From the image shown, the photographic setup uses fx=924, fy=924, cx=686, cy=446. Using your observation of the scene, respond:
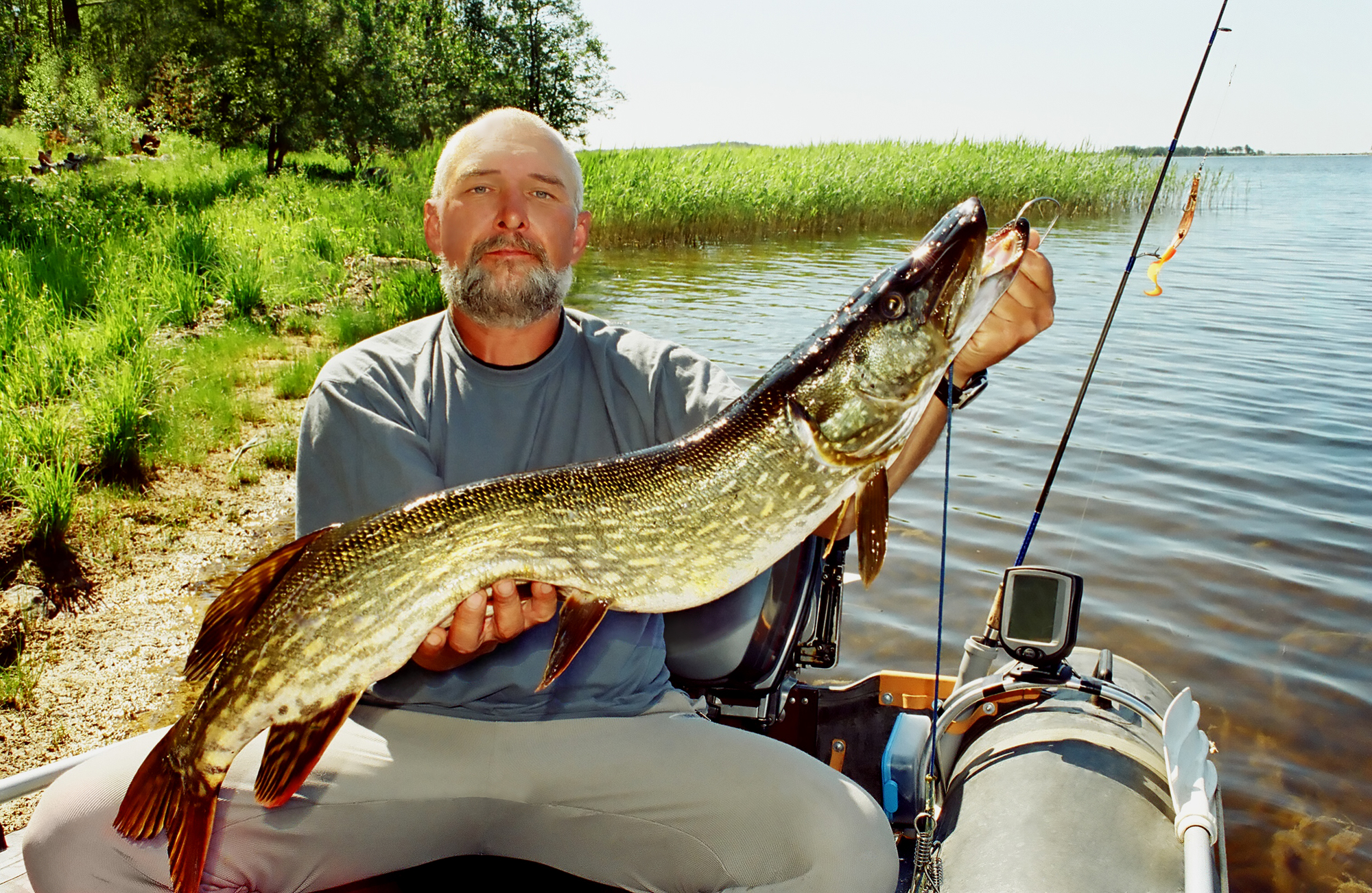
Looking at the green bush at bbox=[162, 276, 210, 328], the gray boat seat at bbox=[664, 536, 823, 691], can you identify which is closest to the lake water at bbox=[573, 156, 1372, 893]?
the gray boat seat at bbox=[664, 536, 823, 691]

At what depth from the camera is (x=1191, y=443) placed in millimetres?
7242

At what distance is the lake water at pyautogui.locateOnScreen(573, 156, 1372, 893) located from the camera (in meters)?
3.98

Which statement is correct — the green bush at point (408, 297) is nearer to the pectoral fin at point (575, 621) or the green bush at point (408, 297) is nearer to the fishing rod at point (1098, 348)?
the fishing rod at point (1098, 348)

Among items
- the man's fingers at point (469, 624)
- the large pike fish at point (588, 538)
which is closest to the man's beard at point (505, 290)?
the large pike fish at point (588, 538)

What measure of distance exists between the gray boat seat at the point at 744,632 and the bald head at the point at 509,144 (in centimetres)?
Result: 130

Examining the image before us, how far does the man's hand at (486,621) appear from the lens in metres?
2.02

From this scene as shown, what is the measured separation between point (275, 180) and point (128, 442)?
55.0 feet

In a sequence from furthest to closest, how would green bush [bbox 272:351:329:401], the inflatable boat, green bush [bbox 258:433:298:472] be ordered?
green bush [bbox 272:351:329:401] → green bush [bbox 258:433:298:472] → the inflatable boat

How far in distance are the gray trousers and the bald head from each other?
5.30 feet

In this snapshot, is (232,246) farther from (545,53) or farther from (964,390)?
(545,53)

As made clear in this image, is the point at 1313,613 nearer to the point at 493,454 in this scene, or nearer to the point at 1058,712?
the point at 1058,712

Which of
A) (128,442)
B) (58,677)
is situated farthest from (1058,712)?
(128,442)

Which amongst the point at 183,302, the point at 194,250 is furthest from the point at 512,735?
the point at 194,250

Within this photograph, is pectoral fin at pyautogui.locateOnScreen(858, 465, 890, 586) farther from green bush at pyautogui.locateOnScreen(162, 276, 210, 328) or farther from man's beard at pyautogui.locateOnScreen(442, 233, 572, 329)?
green bush at pyautogui.locateOnScreen(162, 276, 210, 328)
